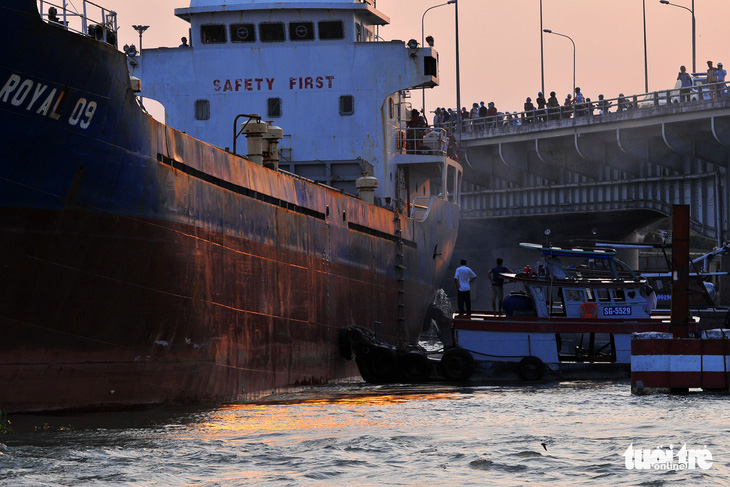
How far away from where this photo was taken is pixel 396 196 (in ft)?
115

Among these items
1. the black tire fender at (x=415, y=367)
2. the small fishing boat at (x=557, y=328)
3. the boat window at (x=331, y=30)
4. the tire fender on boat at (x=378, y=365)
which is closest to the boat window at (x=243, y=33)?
the boat window at (x=331, y=30)

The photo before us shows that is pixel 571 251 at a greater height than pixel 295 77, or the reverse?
pixel 295 77

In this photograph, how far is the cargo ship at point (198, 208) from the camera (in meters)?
17.3

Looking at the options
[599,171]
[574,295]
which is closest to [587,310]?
[574,295]

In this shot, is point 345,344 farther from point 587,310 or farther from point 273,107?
point 273,107

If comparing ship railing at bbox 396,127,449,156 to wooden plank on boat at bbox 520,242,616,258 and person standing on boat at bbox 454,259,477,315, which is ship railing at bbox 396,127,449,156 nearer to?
person standing on boat at bbox 454,259,477,315

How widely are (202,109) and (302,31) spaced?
3.21 m

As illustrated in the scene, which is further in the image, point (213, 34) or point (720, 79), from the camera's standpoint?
point (720, 79)

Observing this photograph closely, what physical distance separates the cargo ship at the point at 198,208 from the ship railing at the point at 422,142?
190 centimetres

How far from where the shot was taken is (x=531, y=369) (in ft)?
86.2

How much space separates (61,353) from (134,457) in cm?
362

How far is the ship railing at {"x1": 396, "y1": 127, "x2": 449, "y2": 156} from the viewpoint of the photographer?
116ft

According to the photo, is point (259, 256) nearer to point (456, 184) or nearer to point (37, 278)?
point (37, 278)

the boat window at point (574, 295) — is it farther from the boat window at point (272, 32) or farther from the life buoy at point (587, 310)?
the boat window at point (272, 32)
